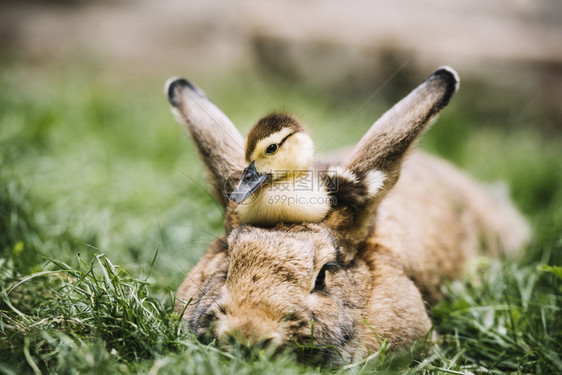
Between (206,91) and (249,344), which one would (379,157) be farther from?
(206,91)

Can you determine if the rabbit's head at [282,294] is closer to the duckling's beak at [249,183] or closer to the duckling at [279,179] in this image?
the duckling at [279,179]

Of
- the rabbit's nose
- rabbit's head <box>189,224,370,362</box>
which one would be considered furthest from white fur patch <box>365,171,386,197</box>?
the rabbit's nose

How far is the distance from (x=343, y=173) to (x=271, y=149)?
587 millimetres

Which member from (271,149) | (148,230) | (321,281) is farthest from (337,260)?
(148,230)

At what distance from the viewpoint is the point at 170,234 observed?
15.4ft

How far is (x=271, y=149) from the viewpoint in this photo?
280 cm

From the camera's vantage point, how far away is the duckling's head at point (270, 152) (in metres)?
2.77

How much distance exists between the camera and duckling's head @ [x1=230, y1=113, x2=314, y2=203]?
277 centimetres

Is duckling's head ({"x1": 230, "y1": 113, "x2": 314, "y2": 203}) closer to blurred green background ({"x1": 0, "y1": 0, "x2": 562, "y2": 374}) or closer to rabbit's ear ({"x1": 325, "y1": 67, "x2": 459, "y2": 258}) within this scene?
rabbit's ear ({"x1": 325, "y1": 67, "x2": 459, "y2": 258})

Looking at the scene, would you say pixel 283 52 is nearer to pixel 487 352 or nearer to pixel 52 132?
pixel 52 132

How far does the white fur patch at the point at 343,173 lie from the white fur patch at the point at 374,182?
0.07 meters

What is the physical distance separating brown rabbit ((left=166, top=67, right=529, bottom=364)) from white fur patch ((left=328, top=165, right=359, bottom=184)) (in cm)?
1

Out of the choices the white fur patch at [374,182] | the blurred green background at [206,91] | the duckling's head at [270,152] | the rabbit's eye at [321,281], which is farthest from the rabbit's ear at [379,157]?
the blurred green background at [206,91]

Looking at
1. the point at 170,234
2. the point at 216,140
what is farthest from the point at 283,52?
the point at 216,140
